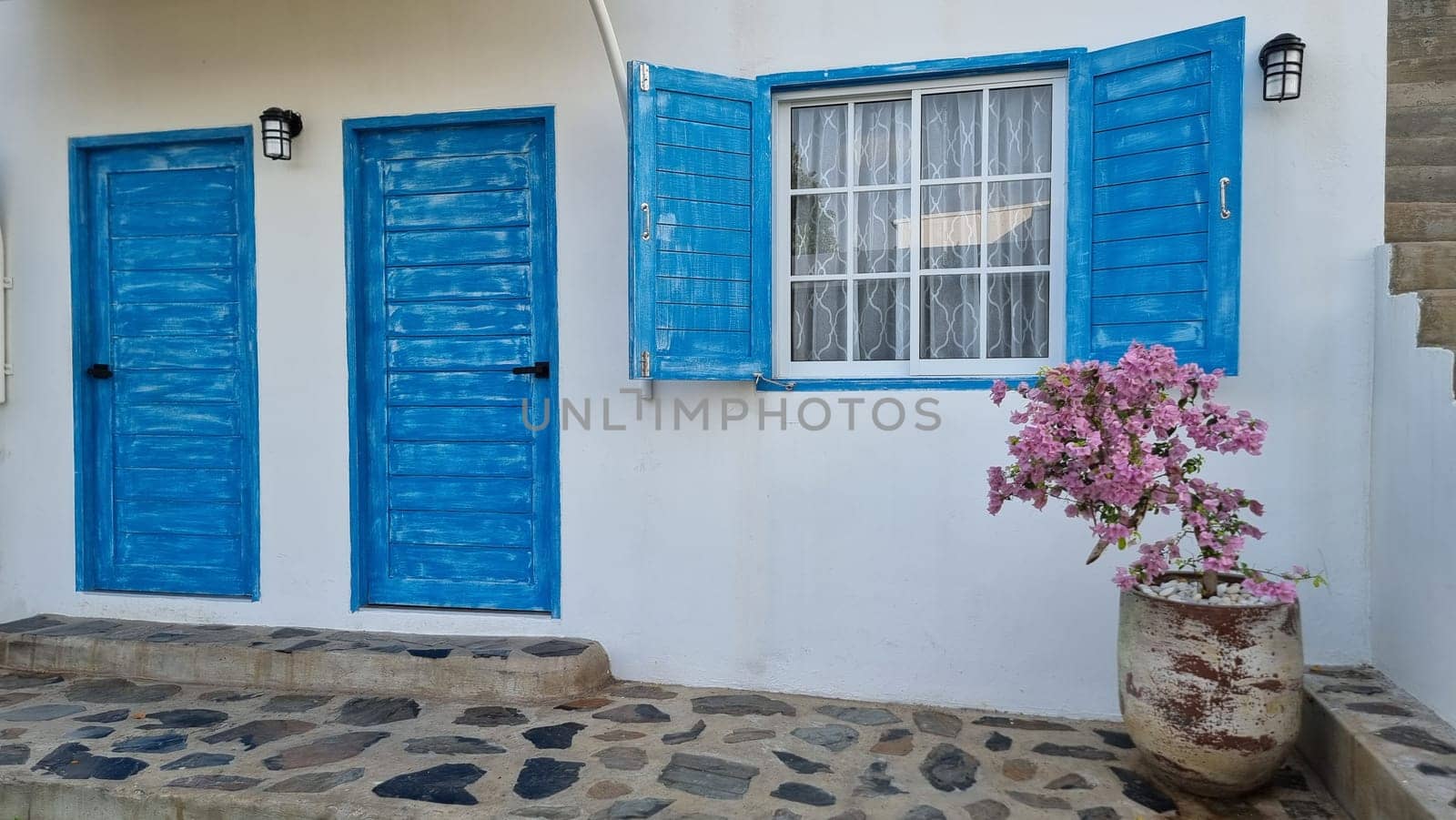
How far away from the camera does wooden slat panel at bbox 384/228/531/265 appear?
4.15 metres

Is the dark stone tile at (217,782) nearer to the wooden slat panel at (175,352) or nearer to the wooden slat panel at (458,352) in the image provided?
the wooden slat panel at (458,352)

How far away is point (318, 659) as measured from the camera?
391 cm

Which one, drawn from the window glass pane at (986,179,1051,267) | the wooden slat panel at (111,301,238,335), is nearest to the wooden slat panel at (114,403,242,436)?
the wooden slat panel at (111,301,238,335)

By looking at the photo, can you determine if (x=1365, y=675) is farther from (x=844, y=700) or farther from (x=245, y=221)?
(x=245, y=221)

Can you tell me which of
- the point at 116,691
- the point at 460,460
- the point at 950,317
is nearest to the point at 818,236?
the point at 950,317

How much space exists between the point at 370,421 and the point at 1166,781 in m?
3.60

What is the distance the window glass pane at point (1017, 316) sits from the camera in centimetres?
377

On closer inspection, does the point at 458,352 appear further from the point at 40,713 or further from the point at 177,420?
the point at 40,713

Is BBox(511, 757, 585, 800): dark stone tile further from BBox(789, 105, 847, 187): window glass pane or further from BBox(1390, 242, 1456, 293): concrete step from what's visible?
BBox(1390, 242, 1456, 293): concrete step

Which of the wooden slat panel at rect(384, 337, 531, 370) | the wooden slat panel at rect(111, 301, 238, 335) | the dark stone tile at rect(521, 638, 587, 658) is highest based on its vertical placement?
the wooden slat panel at rect(111, 301, 238, 335)

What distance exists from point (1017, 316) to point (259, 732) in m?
3.45

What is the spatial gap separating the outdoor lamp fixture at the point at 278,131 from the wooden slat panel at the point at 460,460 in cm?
146

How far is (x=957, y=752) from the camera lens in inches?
129

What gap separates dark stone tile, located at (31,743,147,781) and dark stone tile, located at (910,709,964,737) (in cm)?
282
